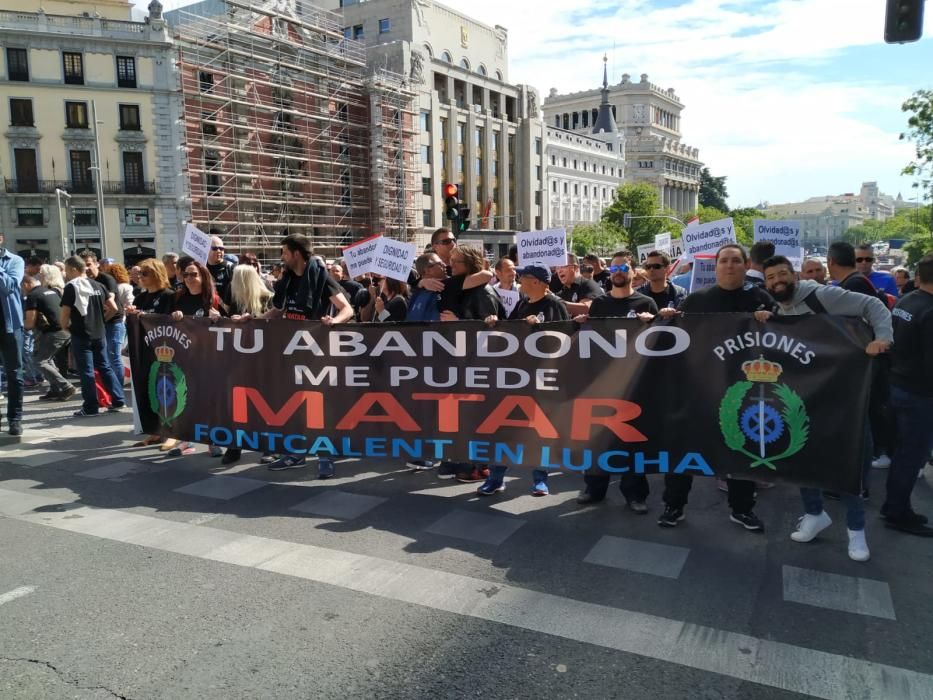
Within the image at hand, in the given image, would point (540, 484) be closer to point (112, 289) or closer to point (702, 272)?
point (702, 272)

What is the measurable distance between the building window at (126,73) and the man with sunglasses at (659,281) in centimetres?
4500

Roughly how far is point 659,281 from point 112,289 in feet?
22.5

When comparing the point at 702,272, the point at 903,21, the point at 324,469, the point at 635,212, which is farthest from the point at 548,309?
the point at 635,212

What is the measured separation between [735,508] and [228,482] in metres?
4.03

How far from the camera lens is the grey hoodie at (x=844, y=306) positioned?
4.46 metres

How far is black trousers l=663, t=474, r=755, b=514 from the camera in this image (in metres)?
4.89

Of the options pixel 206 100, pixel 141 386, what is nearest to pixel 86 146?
pixel 206 100

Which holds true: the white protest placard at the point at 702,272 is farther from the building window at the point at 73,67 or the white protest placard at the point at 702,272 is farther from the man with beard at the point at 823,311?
the building window at the point at 73,67

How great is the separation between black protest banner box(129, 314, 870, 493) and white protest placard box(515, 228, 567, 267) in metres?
3.40

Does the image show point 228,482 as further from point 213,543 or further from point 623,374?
point 623,374

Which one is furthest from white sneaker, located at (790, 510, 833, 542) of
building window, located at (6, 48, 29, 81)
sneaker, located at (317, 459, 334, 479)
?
building window, located at (6, 48, 29, 81)

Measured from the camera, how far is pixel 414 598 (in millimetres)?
3881

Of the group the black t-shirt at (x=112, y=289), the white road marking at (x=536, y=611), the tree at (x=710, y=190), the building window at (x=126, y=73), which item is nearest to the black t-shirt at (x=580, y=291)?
the white road marking at (x=536, y=611)

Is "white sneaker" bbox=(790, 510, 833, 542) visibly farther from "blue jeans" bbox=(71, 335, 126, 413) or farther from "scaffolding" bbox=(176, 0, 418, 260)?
"scaffolding" bbox=(176, 0, 418, 260)
